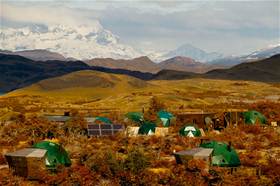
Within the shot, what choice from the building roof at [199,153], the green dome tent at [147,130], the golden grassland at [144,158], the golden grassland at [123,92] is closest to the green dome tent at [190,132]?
the golden grassland at [144,158]

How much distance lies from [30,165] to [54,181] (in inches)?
173

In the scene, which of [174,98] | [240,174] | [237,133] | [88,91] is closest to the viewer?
[240,174]

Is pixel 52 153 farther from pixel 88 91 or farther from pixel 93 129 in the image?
pixel 88 91

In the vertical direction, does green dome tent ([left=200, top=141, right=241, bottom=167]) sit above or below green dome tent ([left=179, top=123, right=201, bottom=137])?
above

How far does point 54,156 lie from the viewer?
30484 mm

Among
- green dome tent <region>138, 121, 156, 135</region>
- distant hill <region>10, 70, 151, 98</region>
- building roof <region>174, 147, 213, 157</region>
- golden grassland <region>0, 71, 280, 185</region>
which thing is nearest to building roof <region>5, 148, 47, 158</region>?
golden grassland <region>0, 71, 280, 185</region>

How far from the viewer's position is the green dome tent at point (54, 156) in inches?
1177

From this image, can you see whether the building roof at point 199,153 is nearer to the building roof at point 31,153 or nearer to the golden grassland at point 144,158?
the golden grassland at point 144,158

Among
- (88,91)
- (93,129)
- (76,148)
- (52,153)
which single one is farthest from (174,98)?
(52,153)

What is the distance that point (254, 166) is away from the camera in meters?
30.7

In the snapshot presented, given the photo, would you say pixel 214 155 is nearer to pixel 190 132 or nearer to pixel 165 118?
pixel 190 132

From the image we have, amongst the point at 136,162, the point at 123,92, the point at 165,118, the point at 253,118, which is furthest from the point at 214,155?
the point at 123,92

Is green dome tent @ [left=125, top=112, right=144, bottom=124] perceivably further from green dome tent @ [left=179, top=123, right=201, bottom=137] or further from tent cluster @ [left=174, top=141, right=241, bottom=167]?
tent cluster @ [left=174, top=141, right=241, bottom=167]

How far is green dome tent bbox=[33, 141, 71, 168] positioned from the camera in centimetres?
2991
